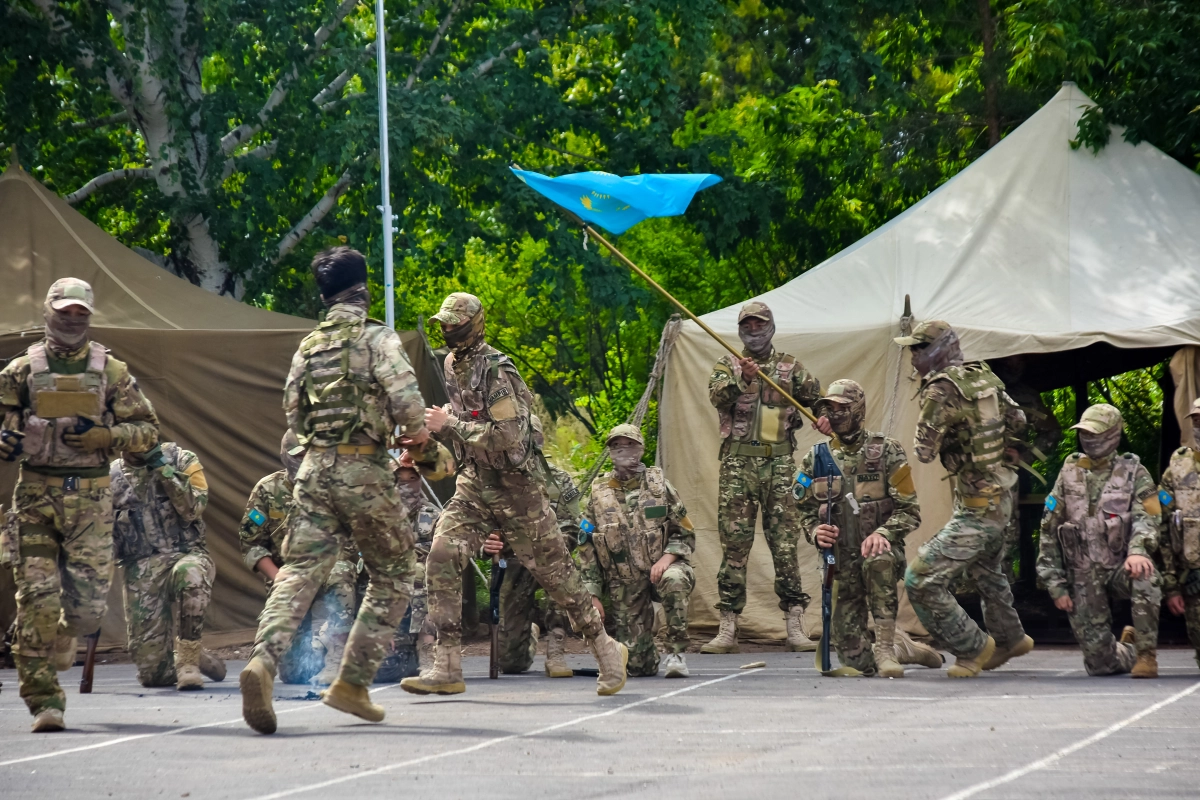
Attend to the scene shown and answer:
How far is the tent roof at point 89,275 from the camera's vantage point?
1299 centimetres

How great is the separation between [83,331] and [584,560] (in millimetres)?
3639

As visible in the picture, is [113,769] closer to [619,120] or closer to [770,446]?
[770,446]

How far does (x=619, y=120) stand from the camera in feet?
59.2

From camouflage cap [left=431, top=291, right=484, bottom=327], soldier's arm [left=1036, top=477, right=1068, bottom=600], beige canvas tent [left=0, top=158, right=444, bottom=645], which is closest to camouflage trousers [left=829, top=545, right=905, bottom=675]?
soldier's arm [left=1036, top=477, right=1068, bottom=600]

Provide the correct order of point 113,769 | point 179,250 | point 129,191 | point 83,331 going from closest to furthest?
point 113,769 → point 83,331 → point 179,250 → point 129,191

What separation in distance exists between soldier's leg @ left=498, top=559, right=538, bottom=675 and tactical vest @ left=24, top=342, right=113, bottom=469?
10.6 feet

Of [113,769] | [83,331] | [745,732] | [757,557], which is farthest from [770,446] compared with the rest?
[113,769]

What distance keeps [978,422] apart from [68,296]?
4.96 metres

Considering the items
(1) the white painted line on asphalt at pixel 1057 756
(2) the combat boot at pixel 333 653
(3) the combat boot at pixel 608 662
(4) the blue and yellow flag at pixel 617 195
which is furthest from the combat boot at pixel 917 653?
(2) the combat boot at pixel 333 653

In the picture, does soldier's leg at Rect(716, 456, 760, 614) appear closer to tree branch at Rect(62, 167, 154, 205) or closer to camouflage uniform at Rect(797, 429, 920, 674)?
camouflage uniform at Rect(797, 429, 920, 674)

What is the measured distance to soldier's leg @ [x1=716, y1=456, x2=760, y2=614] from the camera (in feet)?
37.7

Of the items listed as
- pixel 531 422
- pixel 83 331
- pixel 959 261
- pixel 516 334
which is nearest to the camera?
pixel 83 331

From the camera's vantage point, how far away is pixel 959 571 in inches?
373

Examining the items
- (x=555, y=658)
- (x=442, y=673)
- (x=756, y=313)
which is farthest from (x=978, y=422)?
(x=442, y=673)
